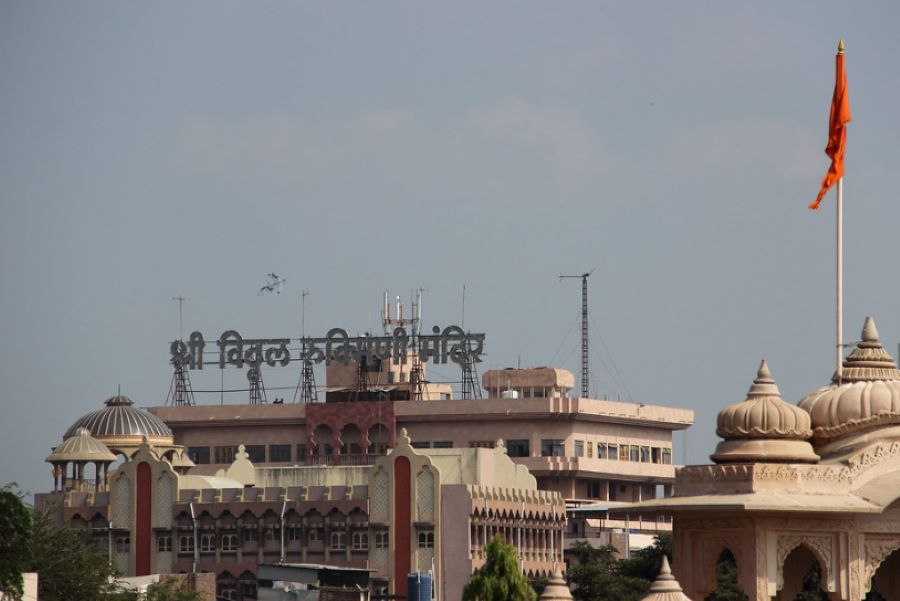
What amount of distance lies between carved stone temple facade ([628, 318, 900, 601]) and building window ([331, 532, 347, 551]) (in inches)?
3493

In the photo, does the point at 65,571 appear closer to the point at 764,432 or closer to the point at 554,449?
→ the point at 764,432

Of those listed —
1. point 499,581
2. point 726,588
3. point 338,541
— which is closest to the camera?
point 499,581

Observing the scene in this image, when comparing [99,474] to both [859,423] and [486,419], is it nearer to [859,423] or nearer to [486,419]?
[486,419]

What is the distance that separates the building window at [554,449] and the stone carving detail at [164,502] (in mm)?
40526

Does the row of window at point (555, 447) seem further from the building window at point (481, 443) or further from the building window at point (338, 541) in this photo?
the building window at point (338, 541)

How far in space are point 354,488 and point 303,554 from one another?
535 centimetres

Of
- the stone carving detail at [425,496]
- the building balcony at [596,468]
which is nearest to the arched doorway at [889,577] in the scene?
the stone carving detail at [425,496]

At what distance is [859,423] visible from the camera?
2611 inches

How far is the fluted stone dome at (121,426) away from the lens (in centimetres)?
17188

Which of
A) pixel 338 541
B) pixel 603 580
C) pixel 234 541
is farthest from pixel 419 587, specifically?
pixel 234 541

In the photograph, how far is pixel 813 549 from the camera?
6519 cm

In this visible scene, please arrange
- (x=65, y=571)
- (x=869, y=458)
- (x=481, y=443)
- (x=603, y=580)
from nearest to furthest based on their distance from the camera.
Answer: (x=869, y=458), (x=65, y=571), (x=603, y=580), (x=481, y=443)

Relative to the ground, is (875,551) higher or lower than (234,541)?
lower

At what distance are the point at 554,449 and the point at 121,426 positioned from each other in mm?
37140
